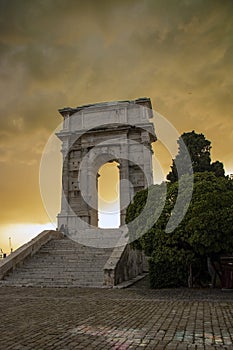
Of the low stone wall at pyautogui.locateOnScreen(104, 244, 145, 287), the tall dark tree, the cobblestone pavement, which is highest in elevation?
the tall dark tree

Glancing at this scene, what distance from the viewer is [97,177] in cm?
3169

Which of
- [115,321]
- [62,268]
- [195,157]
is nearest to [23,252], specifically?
[62,268]

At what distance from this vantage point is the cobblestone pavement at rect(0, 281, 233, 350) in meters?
6.64

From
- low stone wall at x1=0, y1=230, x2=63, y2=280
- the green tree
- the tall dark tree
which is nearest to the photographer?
the green tree

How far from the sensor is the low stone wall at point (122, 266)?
16.8 metres

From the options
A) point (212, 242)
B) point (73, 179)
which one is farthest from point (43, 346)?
point (73, 179)

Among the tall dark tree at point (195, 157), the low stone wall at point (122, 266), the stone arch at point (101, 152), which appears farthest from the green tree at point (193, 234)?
the stone arch at point (101, 152)

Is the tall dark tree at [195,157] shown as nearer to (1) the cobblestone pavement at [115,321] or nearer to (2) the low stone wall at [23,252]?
(2) the low stone wall at [23,252]

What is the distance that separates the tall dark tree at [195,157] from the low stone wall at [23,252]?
30.7 feet

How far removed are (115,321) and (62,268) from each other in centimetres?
1117

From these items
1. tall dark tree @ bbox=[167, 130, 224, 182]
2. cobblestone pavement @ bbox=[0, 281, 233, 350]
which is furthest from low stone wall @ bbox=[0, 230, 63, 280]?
tall dark tree @ bbox=[167, 130, 224, 182]

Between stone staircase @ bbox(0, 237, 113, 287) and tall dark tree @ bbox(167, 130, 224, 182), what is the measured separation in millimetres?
7447

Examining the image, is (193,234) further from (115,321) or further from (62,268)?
(62,268)

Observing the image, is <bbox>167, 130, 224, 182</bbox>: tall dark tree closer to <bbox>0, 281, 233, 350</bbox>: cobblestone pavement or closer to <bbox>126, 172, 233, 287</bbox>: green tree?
<bbox>126, 172, 233, 287</bbox>: green tree
